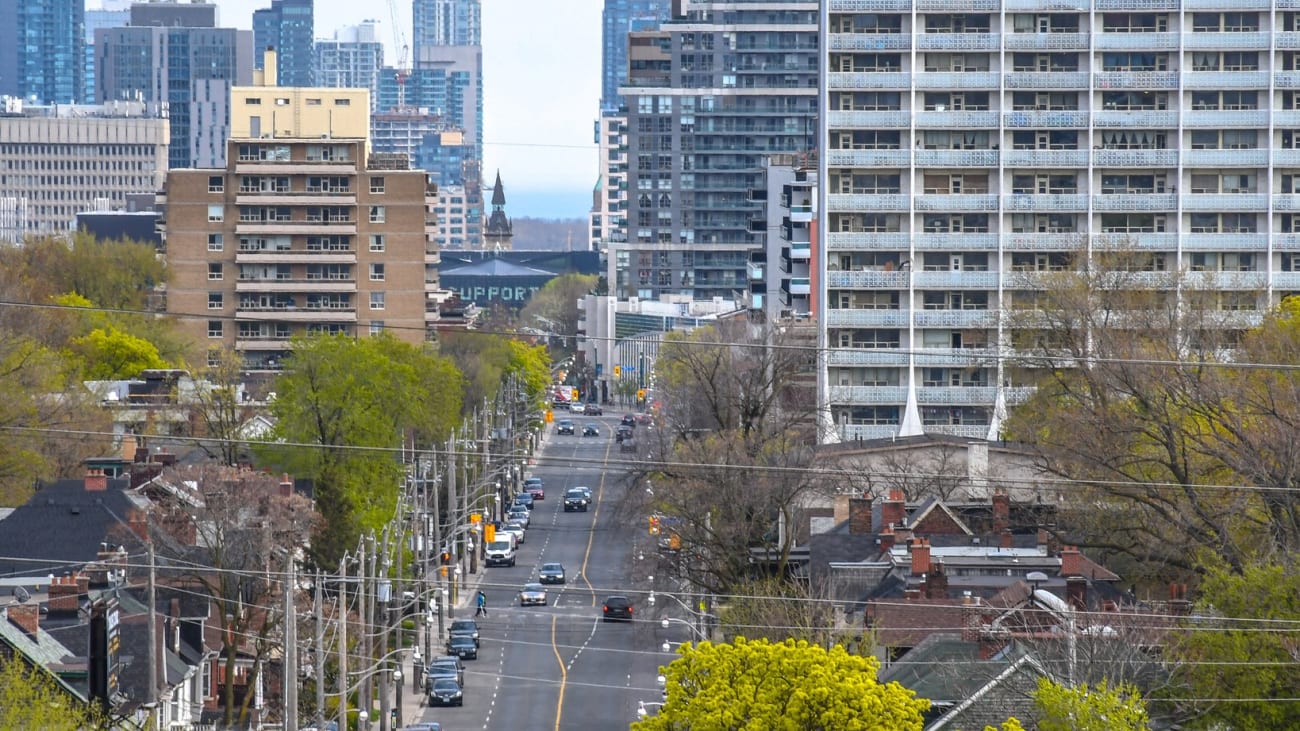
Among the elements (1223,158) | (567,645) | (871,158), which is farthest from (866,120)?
(567,645)

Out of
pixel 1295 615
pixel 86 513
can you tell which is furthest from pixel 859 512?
pixel 1295 615

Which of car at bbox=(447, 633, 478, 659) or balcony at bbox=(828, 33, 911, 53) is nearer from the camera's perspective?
car at bbox=(447, 633, 478, 659)

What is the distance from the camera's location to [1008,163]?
119438 mm

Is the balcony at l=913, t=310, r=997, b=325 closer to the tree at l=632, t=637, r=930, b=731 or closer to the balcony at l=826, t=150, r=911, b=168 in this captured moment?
the balcony at l=826, t=150, r=911, b=168

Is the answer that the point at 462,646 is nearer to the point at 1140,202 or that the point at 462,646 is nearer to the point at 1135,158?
the point at 1140,202

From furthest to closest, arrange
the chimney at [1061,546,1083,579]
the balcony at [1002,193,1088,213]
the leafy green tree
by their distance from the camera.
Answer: the balcony at [1002,193,1088,213], the chimney at [1061,546,1083,579], the leafy green tree

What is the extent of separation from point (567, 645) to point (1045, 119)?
134 ft

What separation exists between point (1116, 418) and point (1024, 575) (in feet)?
27.1

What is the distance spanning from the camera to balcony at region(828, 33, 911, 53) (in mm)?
118812

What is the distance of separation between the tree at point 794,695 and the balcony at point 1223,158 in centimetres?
7775

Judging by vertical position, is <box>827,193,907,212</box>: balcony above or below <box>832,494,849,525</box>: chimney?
above

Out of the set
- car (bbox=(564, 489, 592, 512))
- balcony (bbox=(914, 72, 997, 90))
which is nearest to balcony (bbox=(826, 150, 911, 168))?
balcony (bbox=(914, 72, 997, 90))

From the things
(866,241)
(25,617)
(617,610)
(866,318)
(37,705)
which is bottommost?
(617,610)

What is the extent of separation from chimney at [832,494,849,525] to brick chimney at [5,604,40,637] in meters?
31.3
